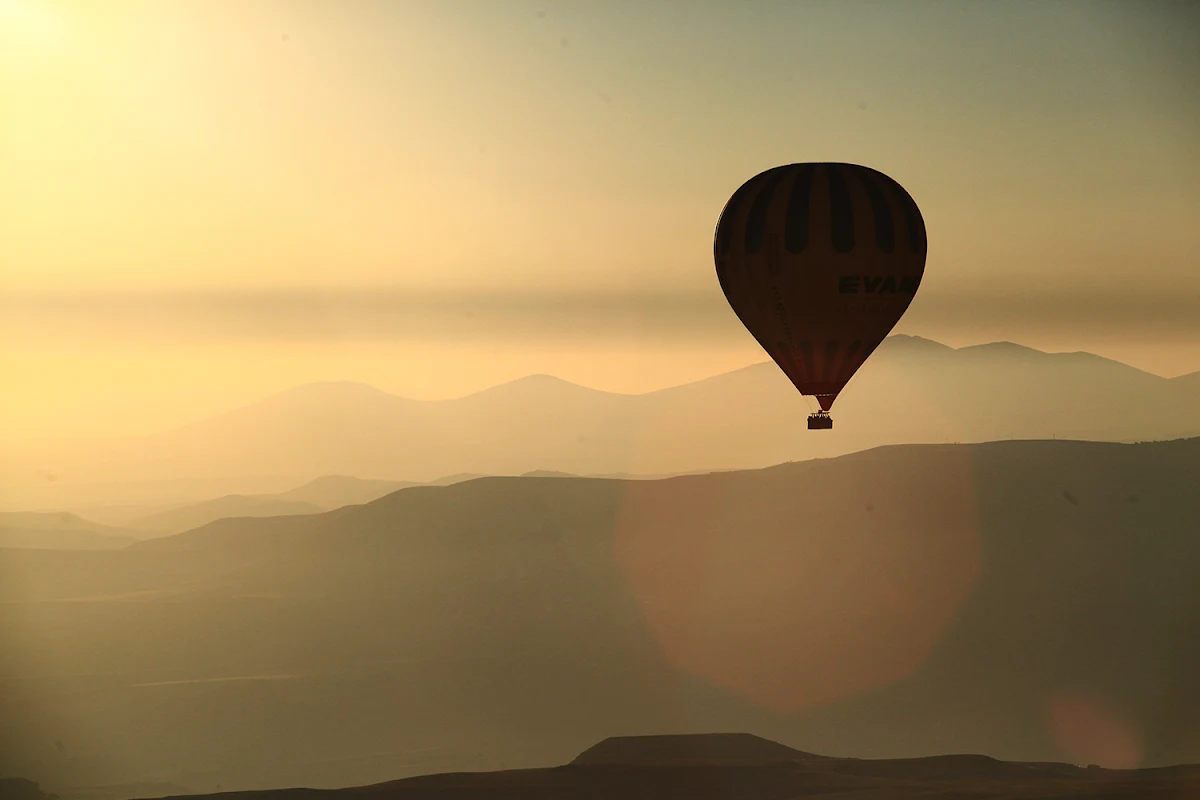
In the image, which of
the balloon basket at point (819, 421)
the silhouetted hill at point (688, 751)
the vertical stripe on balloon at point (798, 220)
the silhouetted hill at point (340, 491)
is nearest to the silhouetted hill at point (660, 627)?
the silhouetted hill at point (688, 751)

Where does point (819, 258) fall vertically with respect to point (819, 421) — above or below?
above

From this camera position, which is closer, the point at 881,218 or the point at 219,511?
the point at 881,218

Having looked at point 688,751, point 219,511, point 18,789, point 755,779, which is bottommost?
point 755,779

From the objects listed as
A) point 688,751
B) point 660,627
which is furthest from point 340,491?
point 688,751

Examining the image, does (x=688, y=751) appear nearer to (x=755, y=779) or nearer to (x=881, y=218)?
(x=755, y=779)

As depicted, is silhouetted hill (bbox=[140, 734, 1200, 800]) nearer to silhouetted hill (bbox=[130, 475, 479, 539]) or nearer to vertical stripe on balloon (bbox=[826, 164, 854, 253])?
vertical stripe on balloon (bbox=[826, 164, 854, 253])
